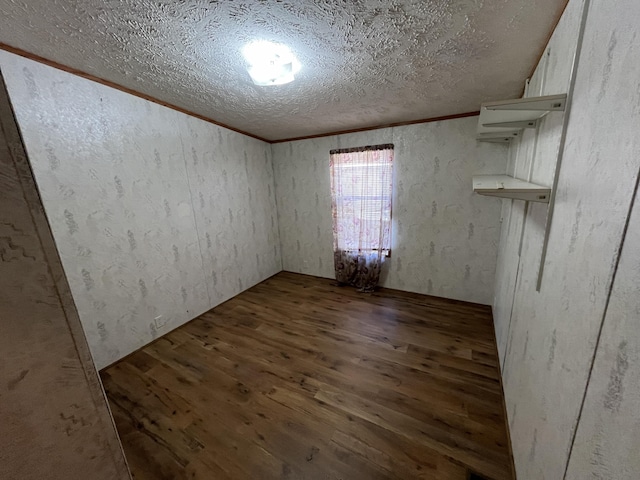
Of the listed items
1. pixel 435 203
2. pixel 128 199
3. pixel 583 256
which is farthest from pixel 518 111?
pixel 128 199

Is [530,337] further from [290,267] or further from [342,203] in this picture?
[290,267]

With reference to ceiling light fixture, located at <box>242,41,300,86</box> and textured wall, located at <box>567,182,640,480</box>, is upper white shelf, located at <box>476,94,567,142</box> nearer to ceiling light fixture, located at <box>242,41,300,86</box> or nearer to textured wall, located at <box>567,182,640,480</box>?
textured wall, located at <box>567,182,640,480</box>

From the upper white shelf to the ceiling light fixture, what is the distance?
112cm

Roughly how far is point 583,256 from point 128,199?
2825mm

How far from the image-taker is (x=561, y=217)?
849 mm

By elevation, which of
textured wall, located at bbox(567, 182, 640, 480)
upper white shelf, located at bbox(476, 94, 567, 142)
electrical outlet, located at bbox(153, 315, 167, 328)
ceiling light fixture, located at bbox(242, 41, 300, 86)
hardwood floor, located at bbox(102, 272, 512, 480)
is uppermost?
ceiling light fixture, located at bbox(242, 41, 300, 86)

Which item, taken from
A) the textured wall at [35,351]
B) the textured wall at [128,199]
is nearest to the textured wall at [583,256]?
the textured wall at [35,351]

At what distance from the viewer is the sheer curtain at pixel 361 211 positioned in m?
2.97

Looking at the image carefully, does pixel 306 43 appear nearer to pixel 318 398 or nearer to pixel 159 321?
pixel 318 398

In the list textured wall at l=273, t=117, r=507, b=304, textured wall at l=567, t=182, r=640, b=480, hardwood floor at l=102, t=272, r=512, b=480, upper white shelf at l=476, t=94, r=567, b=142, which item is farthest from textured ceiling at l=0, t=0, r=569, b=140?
hardwood floor at l=102, t=272, r=512, b=480

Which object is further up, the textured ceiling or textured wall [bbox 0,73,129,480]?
the textured ceiling

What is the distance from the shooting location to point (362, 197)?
10.2 ft

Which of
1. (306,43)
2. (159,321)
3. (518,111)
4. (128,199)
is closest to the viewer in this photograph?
(518,111)

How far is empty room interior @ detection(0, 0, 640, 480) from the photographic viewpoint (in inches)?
21.7
